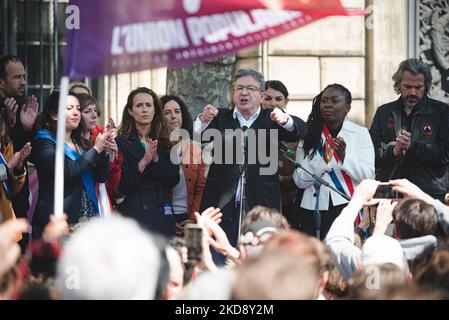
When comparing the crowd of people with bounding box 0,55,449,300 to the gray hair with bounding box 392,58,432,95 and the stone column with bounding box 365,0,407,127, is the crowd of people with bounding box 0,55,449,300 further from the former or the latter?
the stone column with bounding box 365,0,407,127

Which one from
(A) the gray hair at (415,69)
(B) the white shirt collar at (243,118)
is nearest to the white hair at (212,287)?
(B) the white shirt collar at (243,118)

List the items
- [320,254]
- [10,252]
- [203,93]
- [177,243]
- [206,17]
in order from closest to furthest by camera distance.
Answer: [10,252] → [320,254] → [177,243] → [206,17] → [203,93]

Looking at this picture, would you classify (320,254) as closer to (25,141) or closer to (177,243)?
(177,243)

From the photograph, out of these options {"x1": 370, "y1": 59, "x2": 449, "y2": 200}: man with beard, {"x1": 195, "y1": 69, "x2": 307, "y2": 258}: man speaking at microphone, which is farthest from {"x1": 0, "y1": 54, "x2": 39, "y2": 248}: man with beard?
{"x1": 370, "y1": 59, "x2": 449, "y2": 200}: man with beard

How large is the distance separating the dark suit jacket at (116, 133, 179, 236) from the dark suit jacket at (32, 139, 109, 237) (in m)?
0.44

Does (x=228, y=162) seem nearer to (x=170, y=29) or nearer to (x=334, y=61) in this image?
(x=170, y=29)

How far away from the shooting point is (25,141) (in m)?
8.52

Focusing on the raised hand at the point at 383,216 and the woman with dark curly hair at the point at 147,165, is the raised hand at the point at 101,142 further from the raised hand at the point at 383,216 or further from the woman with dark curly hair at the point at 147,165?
the raised hand at the point at 383,216

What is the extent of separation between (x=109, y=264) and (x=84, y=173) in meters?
3.93

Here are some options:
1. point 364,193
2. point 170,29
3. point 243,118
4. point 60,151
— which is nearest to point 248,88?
point 243,118

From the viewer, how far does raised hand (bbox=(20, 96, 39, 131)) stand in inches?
334

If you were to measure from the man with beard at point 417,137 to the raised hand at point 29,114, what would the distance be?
8.23 feet

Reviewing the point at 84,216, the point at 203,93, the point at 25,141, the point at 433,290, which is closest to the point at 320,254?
the point at 433,290

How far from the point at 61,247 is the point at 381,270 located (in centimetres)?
129
